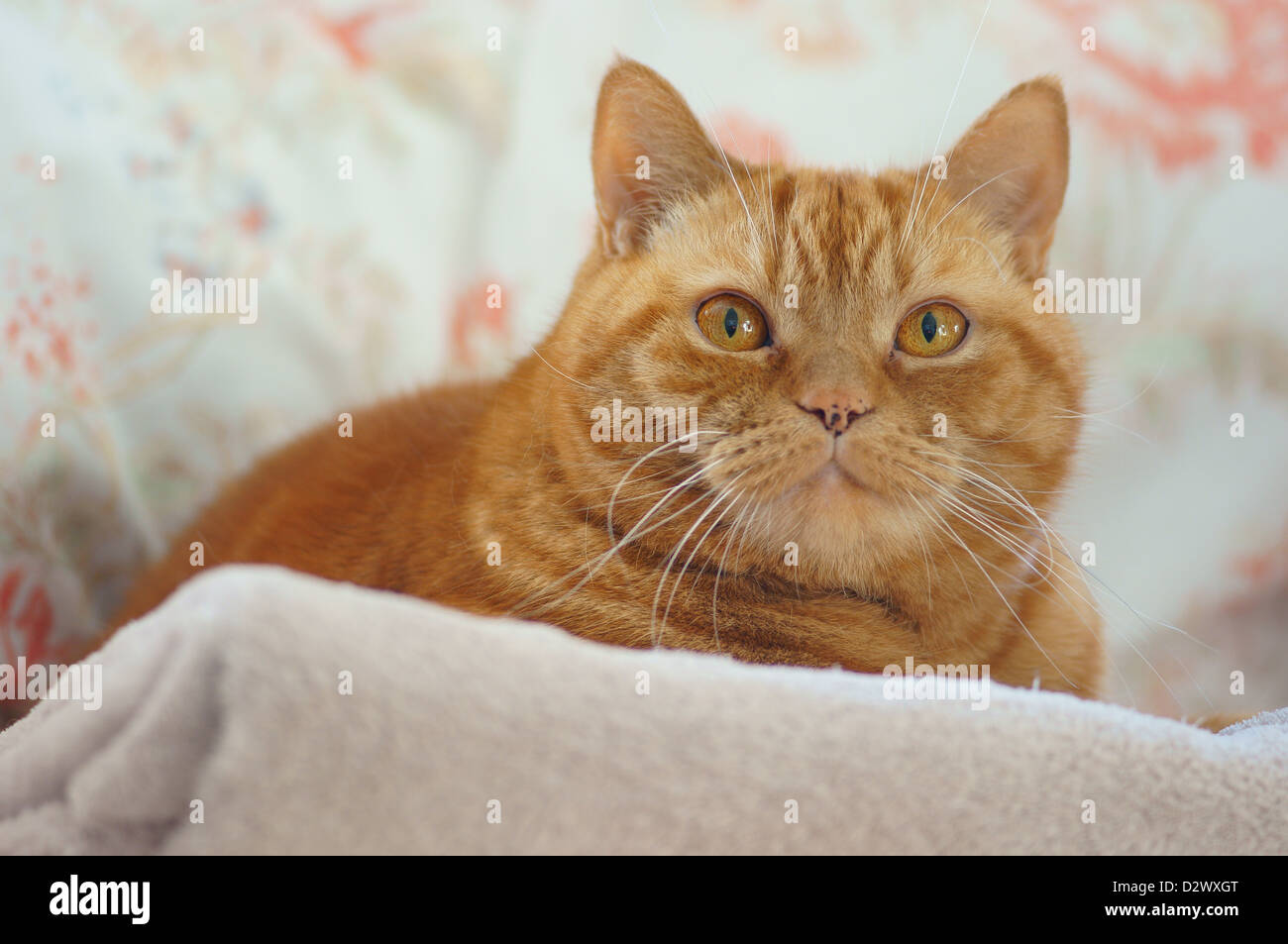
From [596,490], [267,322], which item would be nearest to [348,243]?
[267,322]

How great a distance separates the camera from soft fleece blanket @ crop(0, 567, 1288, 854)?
0.78 metres

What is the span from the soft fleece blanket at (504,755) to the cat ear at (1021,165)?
85cm

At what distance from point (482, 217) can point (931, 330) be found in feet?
4.21

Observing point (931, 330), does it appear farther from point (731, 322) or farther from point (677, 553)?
point (677, 553)

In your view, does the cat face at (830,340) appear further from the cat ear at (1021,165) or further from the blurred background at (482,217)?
the blurred background at (482,217)

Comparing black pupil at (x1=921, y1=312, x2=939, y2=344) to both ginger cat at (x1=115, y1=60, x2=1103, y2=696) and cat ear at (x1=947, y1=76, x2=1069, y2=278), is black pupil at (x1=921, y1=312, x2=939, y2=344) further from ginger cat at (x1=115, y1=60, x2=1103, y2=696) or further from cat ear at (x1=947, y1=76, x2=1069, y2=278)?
cat ear at (x1=947, y1=76, x2=1069, y2=278)

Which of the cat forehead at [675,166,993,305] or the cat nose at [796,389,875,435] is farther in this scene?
the cat forehead at [675,166,993,305]

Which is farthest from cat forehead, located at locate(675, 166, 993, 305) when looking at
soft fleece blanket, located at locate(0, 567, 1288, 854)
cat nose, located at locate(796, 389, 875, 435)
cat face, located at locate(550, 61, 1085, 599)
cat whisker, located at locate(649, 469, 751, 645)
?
soft fleece blanket, located at locate(0, 567, 1288, 854)

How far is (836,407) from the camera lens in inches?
46.0

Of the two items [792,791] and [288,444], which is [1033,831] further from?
[288,444]

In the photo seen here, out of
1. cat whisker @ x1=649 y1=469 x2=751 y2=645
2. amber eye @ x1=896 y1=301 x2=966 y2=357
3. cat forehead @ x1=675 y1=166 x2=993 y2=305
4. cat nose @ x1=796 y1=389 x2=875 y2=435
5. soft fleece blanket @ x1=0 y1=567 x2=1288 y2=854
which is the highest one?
cat forehead @ x1=675 y1=166 x2=993 y2=305

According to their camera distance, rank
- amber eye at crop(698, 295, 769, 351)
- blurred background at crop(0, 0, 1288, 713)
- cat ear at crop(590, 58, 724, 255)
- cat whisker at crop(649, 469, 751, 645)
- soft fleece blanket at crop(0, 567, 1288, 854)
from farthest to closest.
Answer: blurred background at crop(0, 0, 1288, 713) → cat ear at crop(590, 58, 724, 255) → amber eye at crop(698, 295, 769, 351) → cat whisker at crop(649, 469, 751, 645) → soft fleece blanket at crop(0, 567, 1288, 854)

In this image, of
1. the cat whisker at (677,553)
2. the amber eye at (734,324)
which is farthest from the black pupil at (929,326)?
the cat whisker at (677,553)

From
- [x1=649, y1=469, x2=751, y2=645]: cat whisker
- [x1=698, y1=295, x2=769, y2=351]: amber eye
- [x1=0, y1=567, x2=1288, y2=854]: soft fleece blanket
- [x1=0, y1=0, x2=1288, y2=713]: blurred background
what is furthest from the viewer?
[x1=0, y1=0, x2=1288, y2=713]: blurred background
